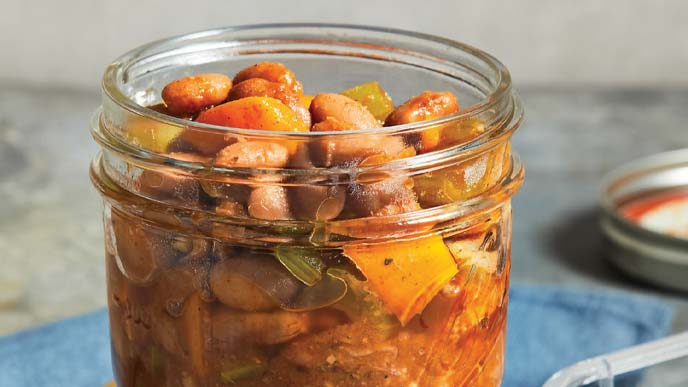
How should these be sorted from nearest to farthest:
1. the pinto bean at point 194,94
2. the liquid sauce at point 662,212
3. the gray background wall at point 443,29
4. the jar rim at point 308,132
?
the jar rim at point 308,132, the pinto bean at point 194,94, the liquid sauce at point 662,212, the gray background wall at point 443,29

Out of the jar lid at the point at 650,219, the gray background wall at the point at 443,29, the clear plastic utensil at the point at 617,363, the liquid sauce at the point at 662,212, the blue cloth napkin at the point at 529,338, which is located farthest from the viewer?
the gray background wall at the point at 443,29

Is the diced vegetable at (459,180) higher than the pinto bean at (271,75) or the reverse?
the reverse

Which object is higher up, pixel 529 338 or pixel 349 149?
pixel 349 149

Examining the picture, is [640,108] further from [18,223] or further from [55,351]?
[55,351]

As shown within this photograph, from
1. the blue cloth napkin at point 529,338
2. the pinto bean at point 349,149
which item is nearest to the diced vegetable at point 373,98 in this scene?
the pinto bean at point 349,149

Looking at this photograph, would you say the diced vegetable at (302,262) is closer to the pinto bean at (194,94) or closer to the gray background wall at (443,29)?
the pinto bean at (194,94)

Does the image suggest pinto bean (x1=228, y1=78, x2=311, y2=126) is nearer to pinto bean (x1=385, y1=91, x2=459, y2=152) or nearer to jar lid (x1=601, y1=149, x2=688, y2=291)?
pinto bean (x1=385, y1=91, x2=459, y2=152)

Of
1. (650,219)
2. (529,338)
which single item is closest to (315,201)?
(529,338)

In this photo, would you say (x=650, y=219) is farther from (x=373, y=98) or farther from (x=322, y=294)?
(x=322, y=294)
